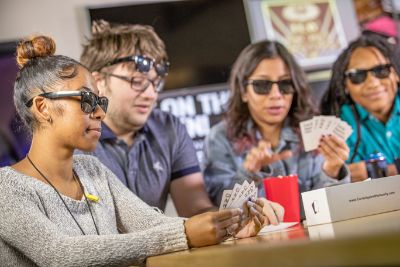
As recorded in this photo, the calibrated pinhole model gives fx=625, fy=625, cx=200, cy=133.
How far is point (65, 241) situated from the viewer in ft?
6.19

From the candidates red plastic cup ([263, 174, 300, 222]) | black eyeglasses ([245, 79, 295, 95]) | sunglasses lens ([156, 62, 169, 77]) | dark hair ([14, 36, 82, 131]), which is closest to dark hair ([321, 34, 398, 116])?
black eyeglasses ([245, 79, 295, 95])

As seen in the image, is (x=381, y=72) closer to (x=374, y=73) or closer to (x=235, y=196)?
(x=374, y=73)

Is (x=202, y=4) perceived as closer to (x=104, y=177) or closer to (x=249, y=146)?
(x=249, y=146)

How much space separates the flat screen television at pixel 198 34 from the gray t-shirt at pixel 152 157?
2.58 ft

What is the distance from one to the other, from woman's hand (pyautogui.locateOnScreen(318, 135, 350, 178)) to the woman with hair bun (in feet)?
4.26

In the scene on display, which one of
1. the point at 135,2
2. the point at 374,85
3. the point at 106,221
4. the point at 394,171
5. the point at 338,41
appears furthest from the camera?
the point at 338,41

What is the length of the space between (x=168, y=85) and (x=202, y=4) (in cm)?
70

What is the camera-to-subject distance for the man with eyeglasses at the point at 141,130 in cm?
352

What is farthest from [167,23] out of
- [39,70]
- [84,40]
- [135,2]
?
[39,70]

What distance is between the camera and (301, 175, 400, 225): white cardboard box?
6.96 ft

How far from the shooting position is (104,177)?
249 cm

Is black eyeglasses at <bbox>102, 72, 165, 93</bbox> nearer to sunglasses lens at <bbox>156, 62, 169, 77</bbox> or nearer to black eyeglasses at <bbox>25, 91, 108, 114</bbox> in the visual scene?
sunglasses lens at <bbox>156, 62, 169, 77</bbox>

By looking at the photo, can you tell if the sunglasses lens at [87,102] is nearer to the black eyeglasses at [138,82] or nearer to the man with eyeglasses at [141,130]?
the man with eyeglasses at [141,130]

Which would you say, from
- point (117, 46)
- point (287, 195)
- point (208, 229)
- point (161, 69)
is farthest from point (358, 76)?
point (208, 229)
